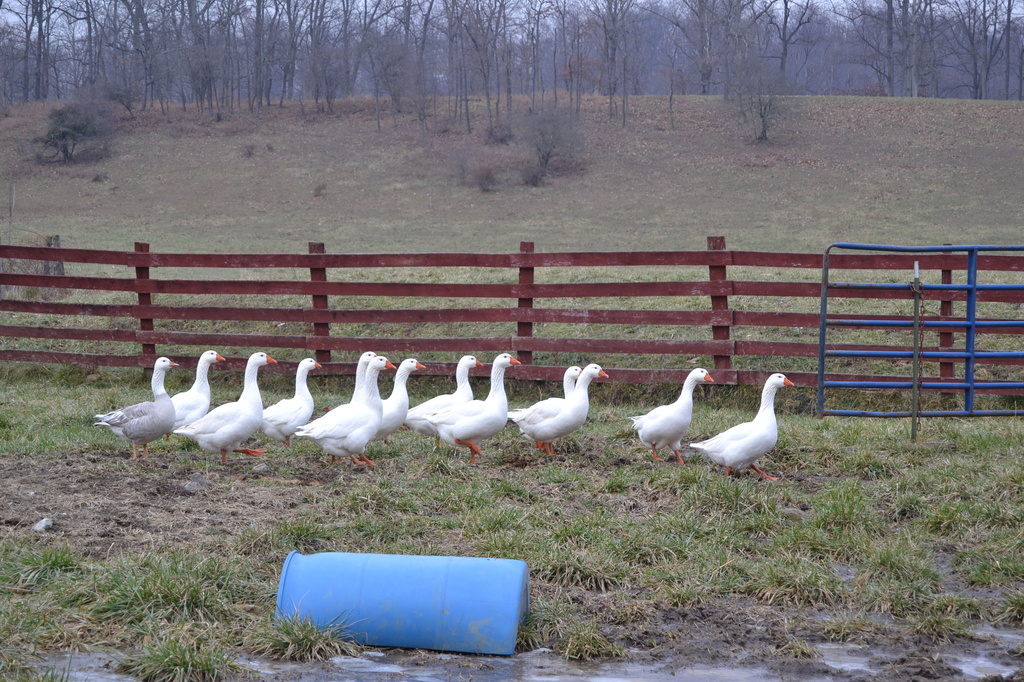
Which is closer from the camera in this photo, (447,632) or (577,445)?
(447,632)

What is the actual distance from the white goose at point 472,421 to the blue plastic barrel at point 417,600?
11.3 ft

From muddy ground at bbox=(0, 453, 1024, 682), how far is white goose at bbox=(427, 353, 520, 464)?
984 millimetres

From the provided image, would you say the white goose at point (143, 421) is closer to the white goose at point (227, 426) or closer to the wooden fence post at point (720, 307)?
the white goose at point (227, 426)

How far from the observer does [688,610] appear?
479cm

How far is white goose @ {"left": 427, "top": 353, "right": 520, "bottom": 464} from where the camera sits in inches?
312

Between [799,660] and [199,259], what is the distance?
10208mm

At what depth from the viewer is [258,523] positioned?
590cm

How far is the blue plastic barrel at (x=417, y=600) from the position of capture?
4.27m

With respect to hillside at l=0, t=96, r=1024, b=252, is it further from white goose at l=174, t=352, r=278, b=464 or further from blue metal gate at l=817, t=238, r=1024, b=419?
white goose at l=174, t=352, r=278, b=464

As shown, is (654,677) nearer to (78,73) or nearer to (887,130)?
(887,130)

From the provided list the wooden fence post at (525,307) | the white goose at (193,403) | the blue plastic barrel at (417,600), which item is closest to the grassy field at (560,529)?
the blue plastic barrel at (417,600)

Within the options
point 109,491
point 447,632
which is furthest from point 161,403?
point 447,632

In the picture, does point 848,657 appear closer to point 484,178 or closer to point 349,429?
point 349,429

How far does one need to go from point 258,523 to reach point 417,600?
1951 millimetres
